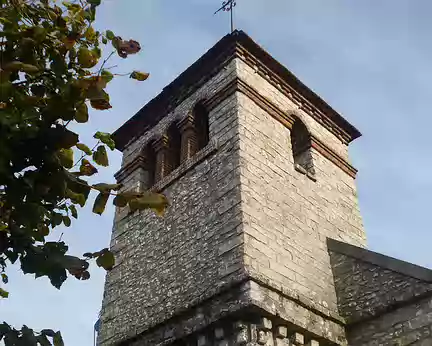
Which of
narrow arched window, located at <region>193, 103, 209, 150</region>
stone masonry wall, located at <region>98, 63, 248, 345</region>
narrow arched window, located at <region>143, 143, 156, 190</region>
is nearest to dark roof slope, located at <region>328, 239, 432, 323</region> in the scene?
stone masonry wall, located at <region>98, 63, 248, 345</region>

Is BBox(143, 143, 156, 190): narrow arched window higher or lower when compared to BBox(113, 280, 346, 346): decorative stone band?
higher

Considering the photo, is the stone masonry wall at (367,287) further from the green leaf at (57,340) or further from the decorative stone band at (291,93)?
the green leaf at (57,340)

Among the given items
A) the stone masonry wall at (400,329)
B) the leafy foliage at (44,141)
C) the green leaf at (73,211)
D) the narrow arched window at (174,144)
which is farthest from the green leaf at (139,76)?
the narrow arched window at (174,144)

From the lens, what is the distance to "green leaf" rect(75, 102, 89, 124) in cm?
308

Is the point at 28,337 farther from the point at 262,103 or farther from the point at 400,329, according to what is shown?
the point at 262,103

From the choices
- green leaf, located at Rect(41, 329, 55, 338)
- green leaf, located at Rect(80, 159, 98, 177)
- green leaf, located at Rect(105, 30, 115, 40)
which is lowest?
green leaf, located at Rect(41, 329, 55, 338)

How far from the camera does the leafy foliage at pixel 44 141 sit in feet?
9.52

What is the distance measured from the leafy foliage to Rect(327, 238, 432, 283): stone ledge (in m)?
5.14

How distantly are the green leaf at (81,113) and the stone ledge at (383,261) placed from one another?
18.3 ft

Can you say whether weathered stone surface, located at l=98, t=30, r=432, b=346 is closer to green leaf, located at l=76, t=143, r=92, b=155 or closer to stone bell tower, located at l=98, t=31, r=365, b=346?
stone bell tower, located at l=98, t=31, r=365, b=346

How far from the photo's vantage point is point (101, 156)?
3395 mm

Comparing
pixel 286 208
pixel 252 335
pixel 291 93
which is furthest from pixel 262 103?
pixel 252 335

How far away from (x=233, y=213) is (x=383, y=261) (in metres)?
2.28

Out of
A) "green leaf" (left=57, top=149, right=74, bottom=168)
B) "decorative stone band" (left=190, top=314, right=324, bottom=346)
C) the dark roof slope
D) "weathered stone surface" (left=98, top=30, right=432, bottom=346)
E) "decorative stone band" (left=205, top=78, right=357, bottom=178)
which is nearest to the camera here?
"green leaf" (left=57, top=149, right=74, bottom=168)
